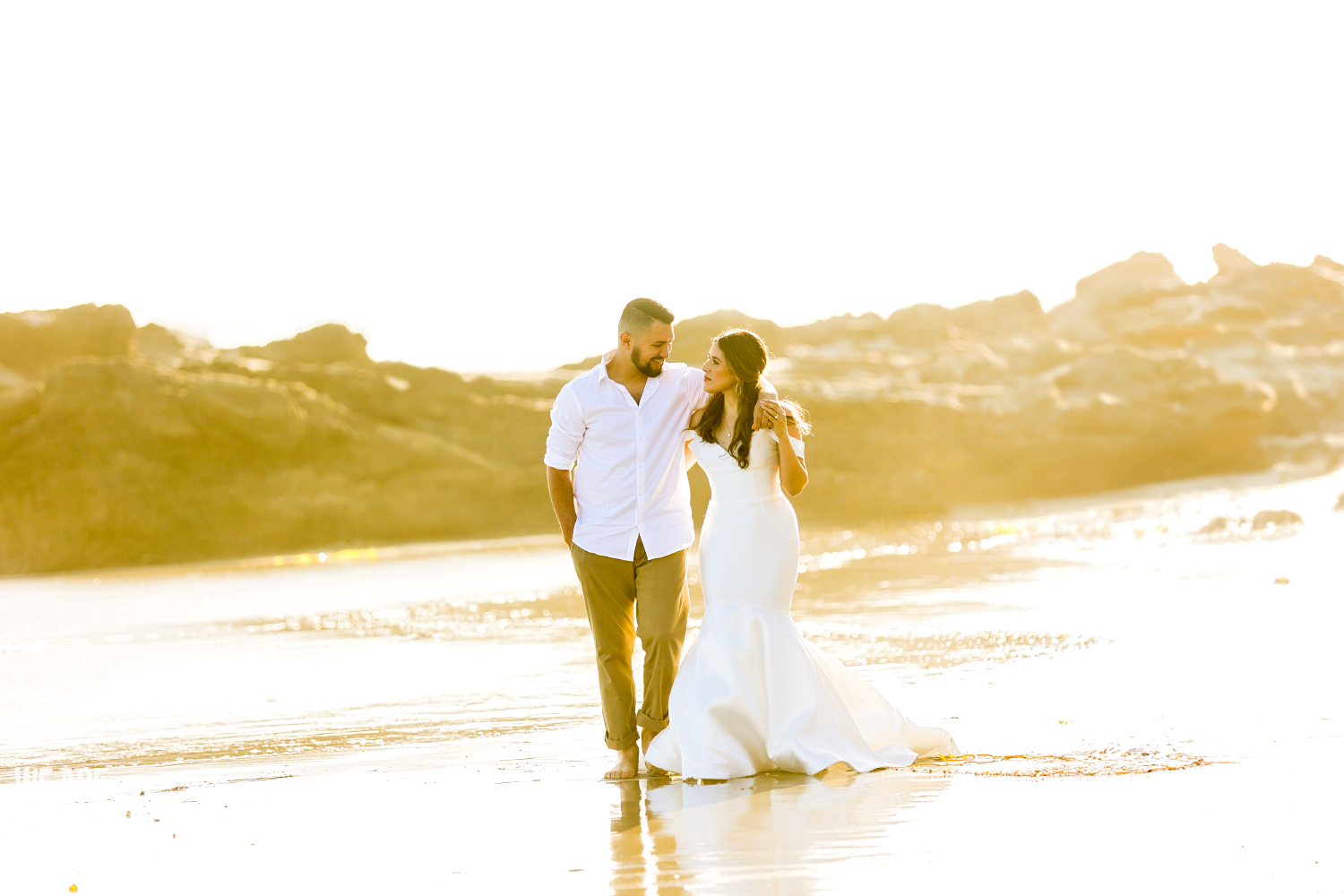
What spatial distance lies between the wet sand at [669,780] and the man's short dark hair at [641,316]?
1725 millimetres

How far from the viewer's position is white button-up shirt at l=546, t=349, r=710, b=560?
14.9 feet

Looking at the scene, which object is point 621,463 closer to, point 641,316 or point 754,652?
point 641,316

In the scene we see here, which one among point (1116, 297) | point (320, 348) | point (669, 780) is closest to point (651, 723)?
point (669, 780)

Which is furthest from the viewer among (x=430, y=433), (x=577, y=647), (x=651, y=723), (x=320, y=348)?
(x=320, y=348)

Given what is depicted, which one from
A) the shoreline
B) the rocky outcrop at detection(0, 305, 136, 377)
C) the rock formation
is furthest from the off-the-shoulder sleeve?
the rocky outcrop at detection(0, 305, 136, 377)

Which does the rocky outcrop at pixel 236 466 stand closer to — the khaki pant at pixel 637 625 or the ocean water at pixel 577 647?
the ocean water at pixel 577 647

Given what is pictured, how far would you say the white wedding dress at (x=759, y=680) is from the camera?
4.33 meters

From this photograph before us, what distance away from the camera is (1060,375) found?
30.8 meters

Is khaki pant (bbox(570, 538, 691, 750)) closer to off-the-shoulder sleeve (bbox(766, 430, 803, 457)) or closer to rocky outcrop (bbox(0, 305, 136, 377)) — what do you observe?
off-the-shoulder sleeve (bbox(766, 430, 803, 457))

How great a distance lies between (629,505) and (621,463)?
0.17 meters

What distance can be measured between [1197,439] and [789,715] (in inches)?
1142

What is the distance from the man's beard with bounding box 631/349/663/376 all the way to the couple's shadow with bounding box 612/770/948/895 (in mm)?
1557

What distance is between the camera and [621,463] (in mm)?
4547

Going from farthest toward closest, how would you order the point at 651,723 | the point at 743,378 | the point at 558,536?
the point at 558,536 → the point at 651,723 → the point at 743,378
